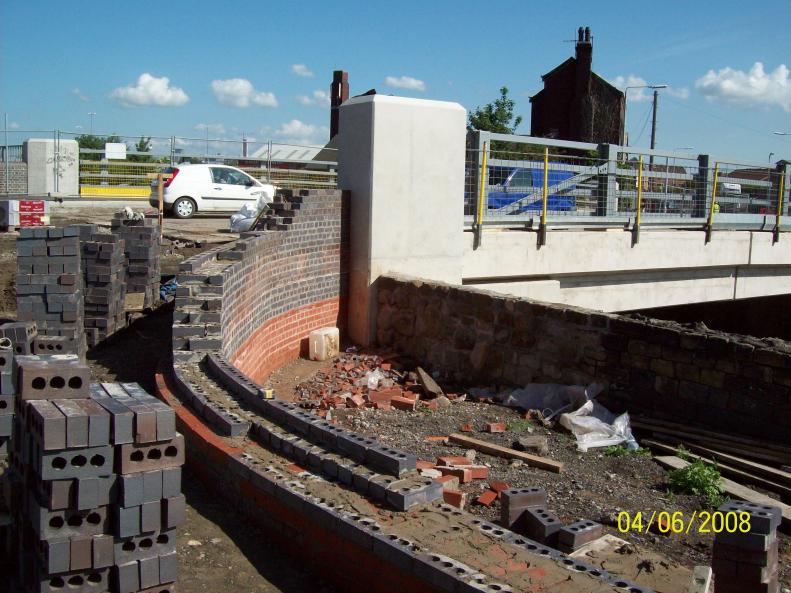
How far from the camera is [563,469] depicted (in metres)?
6.74

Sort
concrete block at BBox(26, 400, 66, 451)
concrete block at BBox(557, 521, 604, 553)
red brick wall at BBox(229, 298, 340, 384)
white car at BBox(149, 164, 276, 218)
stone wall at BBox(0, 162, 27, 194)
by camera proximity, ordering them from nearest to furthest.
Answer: concrete block at BBox(26, 400, 66, 451), concrete block at BBox(557, 521, 604, 553), red brick wall at BBox(229, 298, 340, 384), white car at BBox(149, 164, 276, 218), stone wall at BBox(0, 162, 27, 194)

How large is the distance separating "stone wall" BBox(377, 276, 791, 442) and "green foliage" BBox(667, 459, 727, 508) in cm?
95

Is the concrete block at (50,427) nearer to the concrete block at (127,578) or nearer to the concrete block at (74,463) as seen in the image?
the concrete block at (74,463)

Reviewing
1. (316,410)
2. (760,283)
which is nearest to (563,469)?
(316,410)

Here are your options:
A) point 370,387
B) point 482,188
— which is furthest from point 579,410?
point 482,188

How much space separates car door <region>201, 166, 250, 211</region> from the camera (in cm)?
2036

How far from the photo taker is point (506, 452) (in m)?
7.00

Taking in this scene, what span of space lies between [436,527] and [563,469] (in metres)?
2.91

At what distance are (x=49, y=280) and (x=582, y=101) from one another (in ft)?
92.9

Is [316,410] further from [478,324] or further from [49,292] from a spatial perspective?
[49,292]

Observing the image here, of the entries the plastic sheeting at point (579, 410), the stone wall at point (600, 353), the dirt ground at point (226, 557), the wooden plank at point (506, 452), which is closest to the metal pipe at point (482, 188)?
the stone wall at point (600, 353)

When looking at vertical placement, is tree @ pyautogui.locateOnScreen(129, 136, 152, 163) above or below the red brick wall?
above

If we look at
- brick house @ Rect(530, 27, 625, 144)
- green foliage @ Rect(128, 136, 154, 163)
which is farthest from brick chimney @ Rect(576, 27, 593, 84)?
green foliage @ Rect(128, 136, 154, 163)

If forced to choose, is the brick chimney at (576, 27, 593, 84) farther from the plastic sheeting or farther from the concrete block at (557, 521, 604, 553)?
the concrete block at (557, 521, 604, 553)
